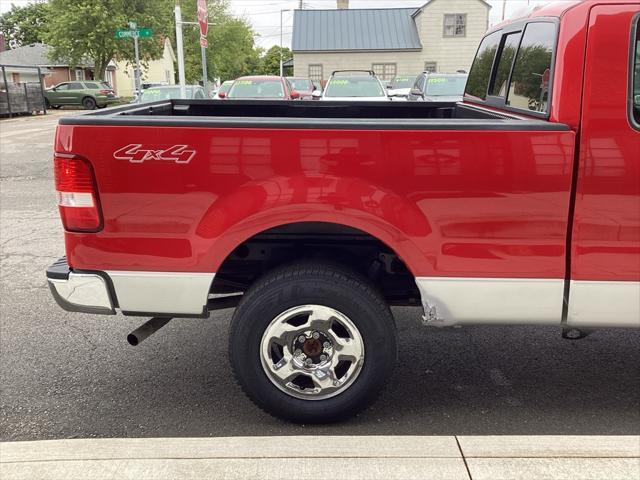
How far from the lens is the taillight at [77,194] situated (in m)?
2.89

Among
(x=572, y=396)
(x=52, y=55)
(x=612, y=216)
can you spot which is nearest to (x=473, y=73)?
(x=612, y=216)

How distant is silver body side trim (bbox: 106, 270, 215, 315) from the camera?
3.01m

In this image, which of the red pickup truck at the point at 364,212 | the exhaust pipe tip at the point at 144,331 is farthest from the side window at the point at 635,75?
the exhaust pipe tip at the point at 144,331

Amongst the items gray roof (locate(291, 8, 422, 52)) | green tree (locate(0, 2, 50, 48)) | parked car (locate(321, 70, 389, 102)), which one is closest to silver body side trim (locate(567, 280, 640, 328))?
parked car (locate(321, 70, 389, 102))

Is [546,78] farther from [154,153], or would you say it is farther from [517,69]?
[154,153]

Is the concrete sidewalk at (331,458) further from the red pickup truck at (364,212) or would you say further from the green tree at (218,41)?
the green tree at (218,41)

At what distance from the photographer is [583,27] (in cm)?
280

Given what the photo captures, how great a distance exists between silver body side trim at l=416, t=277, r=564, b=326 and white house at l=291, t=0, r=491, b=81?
41758mm

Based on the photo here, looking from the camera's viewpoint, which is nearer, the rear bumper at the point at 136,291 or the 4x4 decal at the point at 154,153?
the 4x4 decal at the point at 154,153

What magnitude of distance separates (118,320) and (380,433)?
244 cm

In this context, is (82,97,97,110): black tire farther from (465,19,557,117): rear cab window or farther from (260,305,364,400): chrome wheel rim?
(260,305,364,400): chrome wheel rim

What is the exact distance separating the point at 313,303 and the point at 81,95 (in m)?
37.8

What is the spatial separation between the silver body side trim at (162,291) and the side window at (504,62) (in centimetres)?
223

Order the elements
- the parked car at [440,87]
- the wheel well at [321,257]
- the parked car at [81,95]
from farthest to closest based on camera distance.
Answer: the parked car at [81,95]
the parked car at [440,87]
the wheel well at [321,257]
